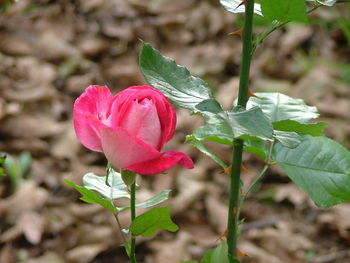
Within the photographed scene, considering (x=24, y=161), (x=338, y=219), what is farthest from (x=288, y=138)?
(x=24, y=161)

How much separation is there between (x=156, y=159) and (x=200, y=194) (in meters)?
1.49

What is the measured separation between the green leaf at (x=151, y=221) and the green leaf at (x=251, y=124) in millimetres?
167

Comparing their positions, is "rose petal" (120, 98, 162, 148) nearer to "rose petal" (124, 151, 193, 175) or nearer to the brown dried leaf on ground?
"rose petal" (124, 151, 193, 175)

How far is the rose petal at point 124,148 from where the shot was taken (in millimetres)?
599

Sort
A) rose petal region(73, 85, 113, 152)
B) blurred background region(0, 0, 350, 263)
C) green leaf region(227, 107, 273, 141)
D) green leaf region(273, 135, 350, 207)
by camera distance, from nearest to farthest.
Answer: green leaf region(227, 107, 273, 141), rose petal region(73, 85, 113, 152), green leaf region(273, 135, 350, 207), blurred background region(0, 0, 350, 263)

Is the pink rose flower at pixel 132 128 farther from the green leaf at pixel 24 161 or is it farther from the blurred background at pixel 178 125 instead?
Result: the green leaf at pixel 24 161

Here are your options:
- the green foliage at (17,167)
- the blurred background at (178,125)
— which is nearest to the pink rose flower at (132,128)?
the blurred background at (178,125)

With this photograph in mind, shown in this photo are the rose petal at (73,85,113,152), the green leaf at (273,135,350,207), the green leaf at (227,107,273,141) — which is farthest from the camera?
the green leaf at (273,135,350,207)

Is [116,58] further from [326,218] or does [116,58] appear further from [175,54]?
[326,218]

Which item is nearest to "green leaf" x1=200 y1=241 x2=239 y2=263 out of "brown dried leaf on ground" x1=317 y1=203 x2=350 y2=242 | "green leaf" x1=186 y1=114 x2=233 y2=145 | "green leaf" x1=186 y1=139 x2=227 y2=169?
"green leaf" x1=186 y1=139 x2=227 y2=169

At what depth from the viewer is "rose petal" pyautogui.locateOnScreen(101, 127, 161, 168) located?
23.6 inches

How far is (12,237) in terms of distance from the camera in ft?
5.79

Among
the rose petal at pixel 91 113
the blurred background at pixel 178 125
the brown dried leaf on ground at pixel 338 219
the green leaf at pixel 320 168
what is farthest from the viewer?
the brown dried leaf on ground at pixel 338 219

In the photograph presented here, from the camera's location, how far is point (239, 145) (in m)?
0.70
